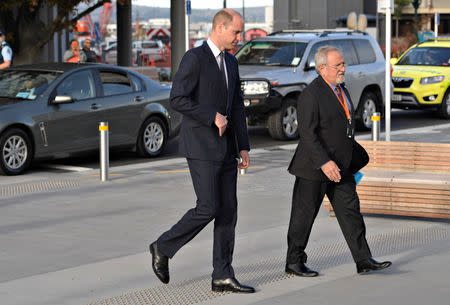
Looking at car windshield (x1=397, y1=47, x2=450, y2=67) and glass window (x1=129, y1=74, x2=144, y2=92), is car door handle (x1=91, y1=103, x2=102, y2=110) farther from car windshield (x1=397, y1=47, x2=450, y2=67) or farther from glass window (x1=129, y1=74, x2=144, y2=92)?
car windshield (x1=397, y1=47, x2=450, y2=67)

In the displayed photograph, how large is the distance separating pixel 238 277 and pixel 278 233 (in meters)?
1.79

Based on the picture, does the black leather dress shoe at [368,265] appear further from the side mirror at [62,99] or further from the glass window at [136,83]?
the glass window at [136,83]

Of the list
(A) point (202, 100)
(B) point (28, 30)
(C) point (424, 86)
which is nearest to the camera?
(A) point (202, 100)

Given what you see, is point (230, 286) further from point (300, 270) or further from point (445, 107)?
point (445, 107)

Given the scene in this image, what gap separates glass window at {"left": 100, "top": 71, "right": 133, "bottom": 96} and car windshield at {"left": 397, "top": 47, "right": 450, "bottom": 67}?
976 cm

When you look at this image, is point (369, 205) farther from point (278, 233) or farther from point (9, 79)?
point (9, 79)

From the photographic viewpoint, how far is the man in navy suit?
20.0 feet

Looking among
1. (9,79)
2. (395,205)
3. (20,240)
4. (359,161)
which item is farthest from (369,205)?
(9,79)

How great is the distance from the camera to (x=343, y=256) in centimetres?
757

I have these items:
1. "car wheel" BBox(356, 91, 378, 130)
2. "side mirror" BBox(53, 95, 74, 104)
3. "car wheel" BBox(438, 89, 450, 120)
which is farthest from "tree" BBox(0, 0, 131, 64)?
"side mirror" BBox(53, 95, 74, 104)

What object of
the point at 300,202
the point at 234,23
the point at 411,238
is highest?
the point at 234,23

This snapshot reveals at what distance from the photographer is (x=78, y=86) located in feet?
43.8

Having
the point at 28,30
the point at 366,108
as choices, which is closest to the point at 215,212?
the point at 366,108

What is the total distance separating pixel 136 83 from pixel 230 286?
833 cm
